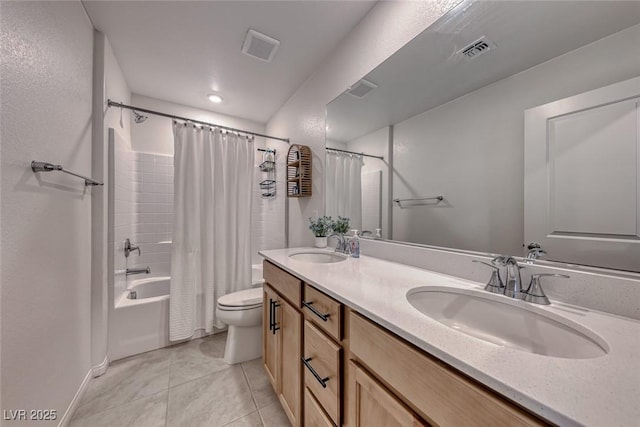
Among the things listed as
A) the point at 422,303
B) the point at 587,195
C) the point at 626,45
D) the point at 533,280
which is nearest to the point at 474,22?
the point at 626,45

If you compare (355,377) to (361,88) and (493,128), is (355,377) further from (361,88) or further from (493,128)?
(361,88)

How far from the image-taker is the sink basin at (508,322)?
57cm

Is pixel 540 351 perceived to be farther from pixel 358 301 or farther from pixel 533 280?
pixel 358 301

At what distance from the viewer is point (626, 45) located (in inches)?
24.9

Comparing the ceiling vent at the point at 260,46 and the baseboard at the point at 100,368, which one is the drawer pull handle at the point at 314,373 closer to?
the baseboard at the point at 100,368

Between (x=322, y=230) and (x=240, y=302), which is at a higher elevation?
(x=322, y=230)

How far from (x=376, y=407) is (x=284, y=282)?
701 millimetres

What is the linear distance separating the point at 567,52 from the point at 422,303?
96cm

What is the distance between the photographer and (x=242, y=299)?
72.6 inches

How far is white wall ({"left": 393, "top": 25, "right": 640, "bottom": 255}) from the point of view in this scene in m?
0.69

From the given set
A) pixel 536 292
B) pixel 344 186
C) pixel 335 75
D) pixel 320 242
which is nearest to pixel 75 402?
pixel 320 242

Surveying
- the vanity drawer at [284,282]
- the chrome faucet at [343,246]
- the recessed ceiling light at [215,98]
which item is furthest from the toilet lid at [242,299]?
the recessed ceiling light at [215,98]

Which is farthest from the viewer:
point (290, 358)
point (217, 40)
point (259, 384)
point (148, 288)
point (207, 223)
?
point (148, 288)

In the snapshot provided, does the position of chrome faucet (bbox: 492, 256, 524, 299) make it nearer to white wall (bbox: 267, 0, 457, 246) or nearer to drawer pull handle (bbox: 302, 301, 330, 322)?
drawer pull handle (bbox: 302, 301, 330, 322)
